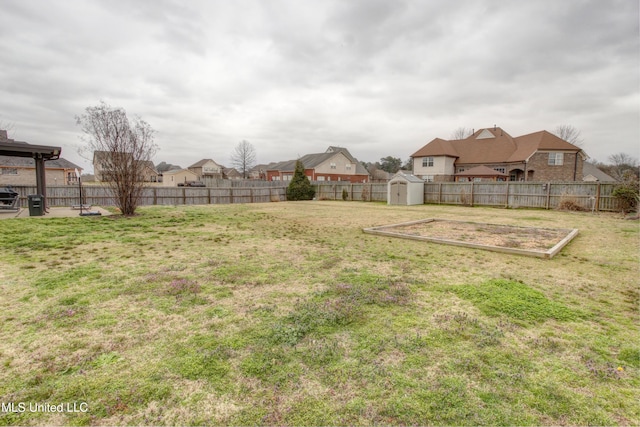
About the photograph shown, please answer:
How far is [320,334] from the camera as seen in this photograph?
2.95 metres

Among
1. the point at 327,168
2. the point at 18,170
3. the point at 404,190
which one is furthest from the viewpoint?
the point at 327,168

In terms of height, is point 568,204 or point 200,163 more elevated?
point 200,163

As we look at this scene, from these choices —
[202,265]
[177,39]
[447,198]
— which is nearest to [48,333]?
[202,265]

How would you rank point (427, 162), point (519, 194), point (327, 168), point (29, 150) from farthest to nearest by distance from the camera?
point (327, 168), point (427, 162), point (519, 194), point (29, 150)

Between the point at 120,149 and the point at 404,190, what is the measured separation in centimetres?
1724

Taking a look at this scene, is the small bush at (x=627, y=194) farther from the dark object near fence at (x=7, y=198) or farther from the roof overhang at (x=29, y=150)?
the dark object near fence at (x=7, y=198)

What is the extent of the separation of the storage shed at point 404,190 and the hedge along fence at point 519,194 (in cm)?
111

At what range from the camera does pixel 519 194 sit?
18938 mm

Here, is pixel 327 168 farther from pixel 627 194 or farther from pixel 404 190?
pixel 627 194

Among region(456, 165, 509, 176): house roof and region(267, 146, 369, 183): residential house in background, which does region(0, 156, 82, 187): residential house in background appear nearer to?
region(267, 146, 369, 183): residential house in background

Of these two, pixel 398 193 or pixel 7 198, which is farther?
pixel 398 193

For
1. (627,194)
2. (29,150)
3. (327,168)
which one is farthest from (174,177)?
(627,194)

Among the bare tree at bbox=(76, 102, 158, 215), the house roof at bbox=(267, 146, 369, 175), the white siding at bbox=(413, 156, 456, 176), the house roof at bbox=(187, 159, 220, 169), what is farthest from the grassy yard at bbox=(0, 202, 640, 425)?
the house roof at bbox=(187, 159, 220, 169)

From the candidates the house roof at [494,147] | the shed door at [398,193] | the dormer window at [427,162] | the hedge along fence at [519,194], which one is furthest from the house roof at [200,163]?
the shed door at [398,193]
